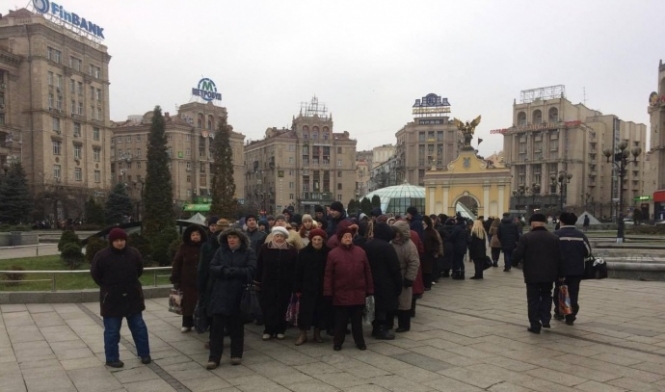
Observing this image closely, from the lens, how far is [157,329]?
25.0 feet

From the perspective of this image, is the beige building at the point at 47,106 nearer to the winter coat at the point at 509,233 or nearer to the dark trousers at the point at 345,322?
the winter coat at the point at 509,233

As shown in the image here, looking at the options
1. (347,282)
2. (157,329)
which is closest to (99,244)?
(157,329)

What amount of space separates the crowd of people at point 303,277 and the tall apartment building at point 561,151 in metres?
78.0

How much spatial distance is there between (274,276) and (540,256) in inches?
151

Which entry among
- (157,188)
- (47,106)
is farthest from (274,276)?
(47,106)

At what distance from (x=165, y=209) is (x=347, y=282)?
13501 mm

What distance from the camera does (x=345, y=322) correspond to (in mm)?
6441

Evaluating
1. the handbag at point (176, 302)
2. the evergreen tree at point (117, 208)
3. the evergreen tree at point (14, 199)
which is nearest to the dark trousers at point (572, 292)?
the handbag at point (176, 302)

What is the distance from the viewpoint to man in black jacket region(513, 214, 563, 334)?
712 cm

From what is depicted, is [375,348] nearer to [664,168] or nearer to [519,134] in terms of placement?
[664,168]

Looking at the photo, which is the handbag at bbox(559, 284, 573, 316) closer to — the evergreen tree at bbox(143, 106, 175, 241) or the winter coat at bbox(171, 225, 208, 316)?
the winter coat at bbox(171, 225, 208, 316)

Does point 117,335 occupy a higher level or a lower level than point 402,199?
higher

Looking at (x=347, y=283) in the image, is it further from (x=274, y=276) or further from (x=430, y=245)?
(x=430, y=245)

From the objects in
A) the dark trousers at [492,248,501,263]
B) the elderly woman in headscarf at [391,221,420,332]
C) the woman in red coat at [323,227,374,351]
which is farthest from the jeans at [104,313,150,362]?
the dark trousers at [492,248,501,263]
